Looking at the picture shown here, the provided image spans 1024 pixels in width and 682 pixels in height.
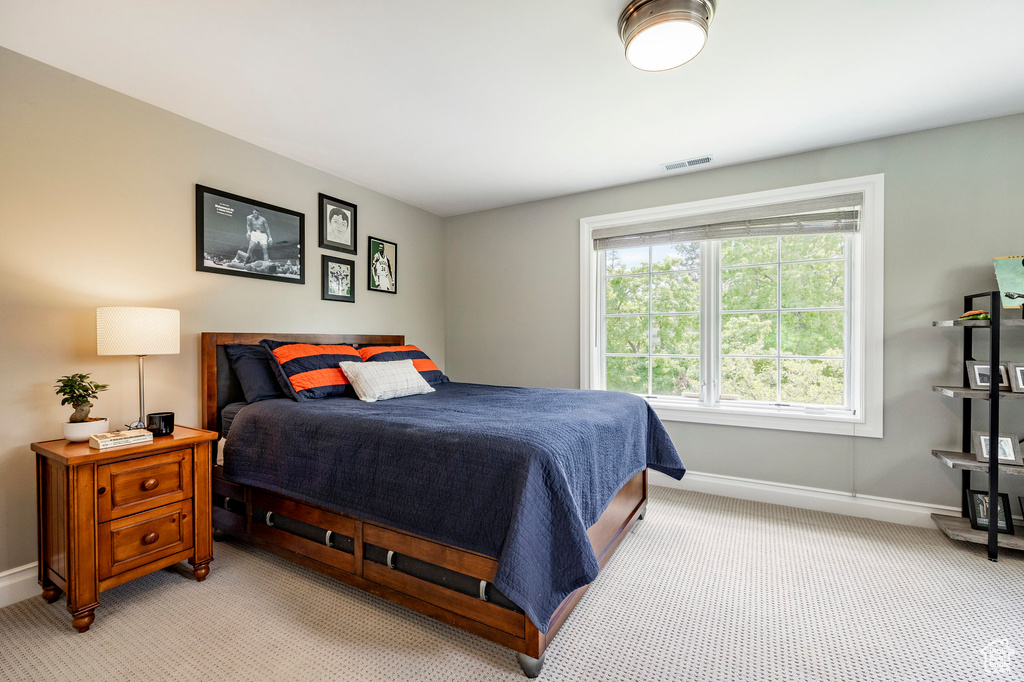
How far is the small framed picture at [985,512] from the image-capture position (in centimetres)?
239

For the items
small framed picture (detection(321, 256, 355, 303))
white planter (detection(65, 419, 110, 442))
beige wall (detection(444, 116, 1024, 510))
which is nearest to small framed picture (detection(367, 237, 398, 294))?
small framed picture (detection(321, 256, 355, 303))

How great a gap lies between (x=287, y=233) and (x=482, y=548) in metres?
2.66

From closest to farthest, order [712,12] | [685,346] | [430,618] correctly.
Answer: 1. [712,12]
2. [430,618]
3. [685,346]

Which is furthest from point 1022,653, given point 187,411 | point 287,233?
point 287,233

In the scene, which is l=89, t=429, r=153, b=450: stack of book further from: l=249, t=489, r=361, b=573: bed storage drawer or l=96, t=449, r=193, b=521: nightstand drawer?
l=249, t=489, r=361, b=573: bed storage drawer

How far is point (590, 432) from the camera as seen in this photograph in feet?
6.32

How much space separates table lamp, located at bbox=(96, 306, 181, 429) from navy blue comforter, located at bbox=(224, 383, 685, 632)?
54 centimetres

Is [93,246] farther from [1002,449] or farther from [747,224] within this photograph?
[1002,449]

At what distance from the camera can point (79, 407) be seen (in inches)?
78.3

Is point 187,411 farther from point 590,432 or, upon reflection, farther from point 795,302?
point 795,302

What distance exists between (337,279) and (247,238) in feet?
2.42

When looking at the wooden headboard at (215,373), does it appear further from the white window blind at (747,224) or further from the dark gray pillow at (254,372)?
the white window blind at (747,224)

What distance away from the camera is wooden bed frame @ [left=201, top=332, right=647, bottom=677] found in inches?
62.7

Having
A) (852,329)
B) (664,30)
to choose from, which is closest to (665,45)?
(664,30)
